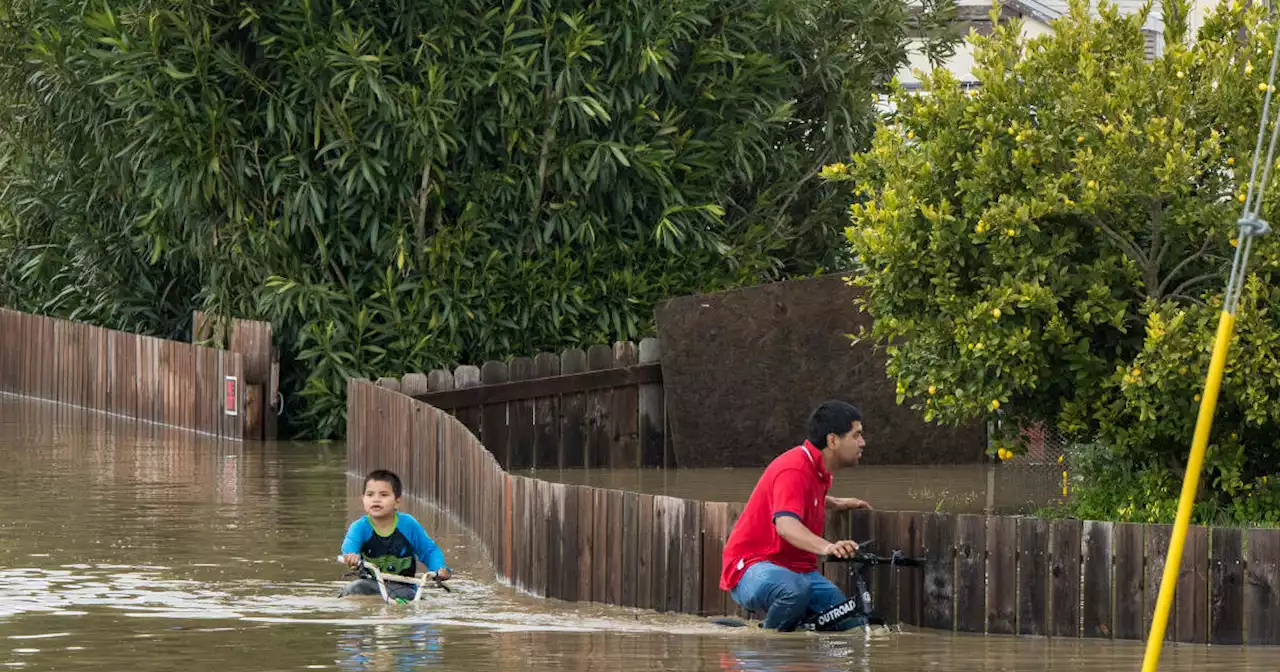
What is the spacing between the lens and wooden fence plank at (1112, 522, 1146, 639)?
10.0 metres

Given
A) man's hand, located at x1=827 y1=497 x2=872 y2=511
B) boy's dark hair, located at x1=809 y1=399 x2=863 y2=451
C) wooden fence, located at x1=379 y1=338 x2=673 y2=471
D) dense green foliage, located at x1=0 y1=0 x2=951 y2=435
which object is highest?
dense green foliage, located at x1=0 y1=0 x2=951 y2=435

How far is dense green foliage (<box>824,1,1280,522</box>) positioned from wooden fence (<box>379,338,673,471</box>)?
709 cm

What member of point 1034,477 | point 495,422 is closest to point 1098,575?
point 1034,477

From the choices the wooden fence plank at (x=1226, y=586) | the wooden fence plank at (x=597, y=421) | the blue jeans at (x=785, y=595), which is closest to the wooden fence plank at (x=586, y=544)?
the blue jeans at (x=785, y=595)

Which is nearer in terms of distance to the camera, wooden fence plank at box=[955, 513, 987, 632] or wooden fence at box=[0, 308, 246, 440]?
wooden fence plank at box=[955, 513, 987, 632]

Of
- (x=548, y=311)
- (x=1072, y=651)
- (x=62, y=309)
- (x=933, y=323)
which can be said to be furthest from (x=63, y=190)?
(x=1072, y=651)

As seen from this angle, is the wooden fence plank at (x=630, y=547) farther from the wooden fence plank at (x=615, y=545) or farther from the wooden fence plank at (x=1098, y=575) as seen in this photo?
the wooden fence plank at (x=1098, y=575)

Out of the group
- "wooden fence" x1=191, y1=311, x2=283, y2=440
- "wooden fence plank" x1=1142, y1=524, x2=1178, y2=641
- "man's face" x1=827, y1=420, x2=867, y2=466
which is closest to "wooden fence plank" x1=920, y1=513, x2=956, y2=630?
"man's face" x1=827, y1=420, x2=867, y2=466

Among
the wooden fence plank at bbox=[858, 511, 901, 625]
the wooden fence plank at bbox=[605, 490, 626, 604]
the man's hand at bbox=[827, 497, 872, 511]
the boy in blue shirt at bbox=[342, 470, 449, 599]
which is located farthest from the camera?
the boy in blue shirt at bbox=[342, 470, 449, 599]

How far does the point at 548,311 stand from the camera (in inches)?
896

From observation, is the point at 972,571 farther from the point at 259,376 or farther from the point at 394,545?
the point at 259,376

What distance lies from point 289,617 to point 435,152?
11214 millimetres

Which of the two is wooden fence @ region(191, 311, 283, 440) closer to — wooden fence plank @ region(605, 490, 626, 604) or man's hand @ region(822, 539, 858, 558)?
wooden fence plank @ region(605, 490, 626, 604)

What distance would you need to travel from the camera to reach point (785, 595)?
33.8ft
